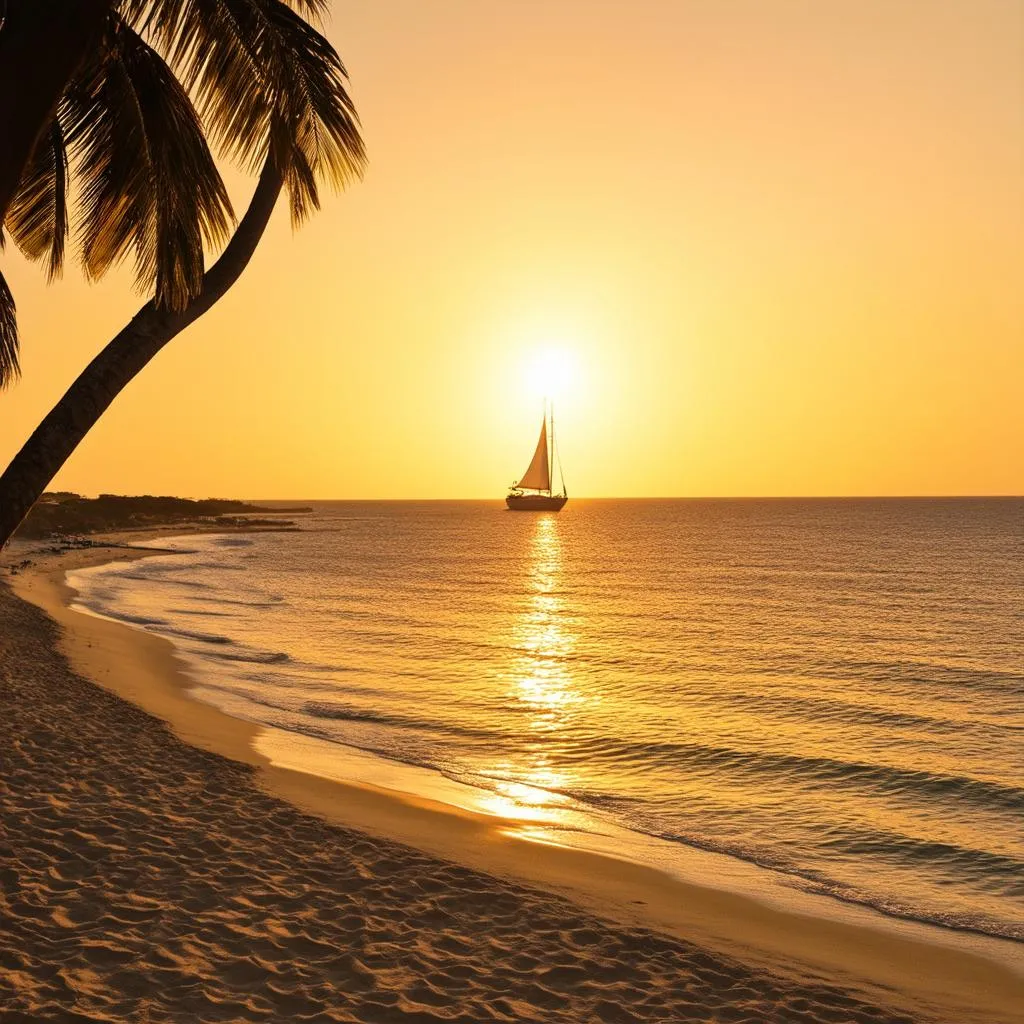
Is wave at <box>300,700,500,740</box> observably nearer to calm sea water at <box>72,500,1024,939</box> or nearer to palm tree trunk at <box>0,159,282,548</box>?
calm sea water at <box>72,500,1024,939</box>

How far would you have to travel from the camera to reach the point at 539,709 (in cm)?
2425

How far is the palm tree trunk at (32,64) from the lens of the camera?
4.01 metres

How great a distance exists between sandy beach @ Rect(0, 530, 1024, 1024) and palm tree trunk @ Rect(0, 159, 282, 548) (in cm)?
473

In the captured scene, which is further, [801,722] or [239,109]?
[801,722]

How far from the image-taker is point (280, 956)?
8477 millimetres

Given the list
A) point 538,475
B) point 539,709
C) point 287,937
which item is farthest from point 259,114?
point 538,475

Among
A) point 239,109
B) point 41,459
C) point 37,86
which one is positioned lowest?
point 41,459

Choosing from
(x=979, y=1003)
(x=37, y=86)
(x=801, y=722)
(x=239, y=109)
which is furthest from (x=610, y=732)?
(x=37, y=86)

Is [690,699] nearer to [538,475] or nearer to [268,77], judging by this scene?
[268,77]

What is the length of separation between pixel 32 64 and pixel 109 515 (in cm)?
14843

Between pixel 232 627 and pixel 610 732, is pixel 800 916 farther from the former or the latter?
pixel 232 627

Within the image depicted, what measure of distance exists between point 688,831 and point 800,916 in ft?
11.4

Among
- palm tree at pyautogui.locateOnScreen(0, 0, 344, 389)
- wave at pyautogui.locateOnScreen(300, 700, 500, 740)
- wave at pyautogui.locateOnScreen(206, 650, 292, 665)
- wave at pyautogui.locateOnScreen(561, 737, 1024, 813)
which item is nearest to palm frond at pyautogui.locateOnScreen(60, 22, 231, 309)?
palm tree at pyautogui.locateOnScreen(0, 0, 344, 389)

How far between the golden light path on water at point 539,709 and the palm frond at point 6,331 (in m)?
9.88
